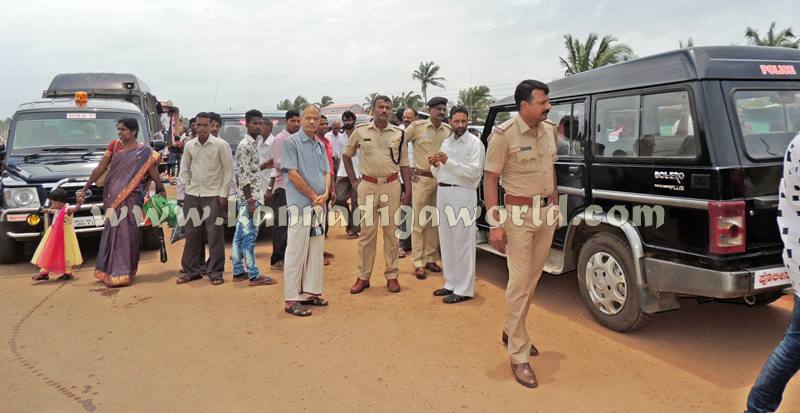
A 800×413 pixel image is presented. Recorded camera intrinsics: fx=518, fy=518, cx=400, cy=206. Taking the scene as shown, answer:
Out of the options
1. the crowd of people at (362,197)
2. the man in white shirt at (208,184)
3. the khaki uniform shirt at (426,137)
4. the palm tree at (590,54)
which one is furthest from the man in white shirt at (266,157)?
the palm tree at (590,54)

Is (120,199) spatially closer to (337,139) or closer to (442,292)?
(442,292)

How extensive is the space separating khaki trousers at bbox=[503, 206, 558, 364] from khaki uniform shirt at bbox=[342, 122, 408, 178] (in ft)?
6.31

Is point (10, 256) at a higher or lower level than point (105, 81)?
lower

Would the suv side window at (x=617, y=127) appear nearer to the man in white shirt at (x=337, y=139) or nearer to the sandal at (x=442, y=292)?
the sandal at (x=442, y=292)

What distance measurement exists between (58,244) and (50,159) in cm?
138

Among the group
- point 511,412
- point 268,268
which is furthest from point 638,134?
point 268,268

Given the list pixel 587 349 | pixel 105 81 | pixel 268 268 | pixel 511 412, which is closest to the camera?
pixel 511 412

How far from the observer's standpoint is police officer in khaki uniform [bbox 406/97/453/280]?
5.39m

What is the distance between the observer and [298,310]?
4.53m

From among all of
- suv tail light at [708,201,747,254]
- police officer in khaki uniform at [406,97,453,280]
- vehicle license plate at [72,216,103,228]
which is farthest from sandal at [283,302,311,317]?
suv tail light at [708,201,747,254]

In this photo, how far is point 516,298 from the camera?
3.29 metres

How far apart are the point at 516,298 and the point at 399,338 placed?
109 cm

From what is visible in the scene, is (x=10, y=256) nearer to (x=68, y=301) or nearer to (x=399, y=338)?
(x=68, y=301)

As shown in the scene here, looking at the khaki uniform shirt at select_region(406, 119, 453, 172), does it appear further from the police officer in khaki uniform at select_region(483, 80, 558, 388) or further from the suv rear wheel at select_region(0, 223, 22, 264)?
the suv rear wheel at select_region(0, 223, 22, 264)
